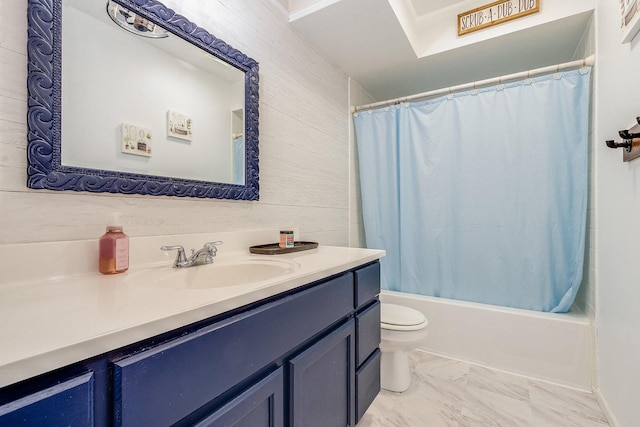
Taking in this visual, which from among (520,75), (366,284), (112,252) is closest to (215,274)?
(112,252)

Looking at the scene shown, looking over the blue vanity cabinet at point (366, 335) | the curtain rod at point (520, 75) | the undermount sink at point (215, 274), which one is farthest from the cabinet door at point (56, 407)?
the curtain rod at point (520, 75)

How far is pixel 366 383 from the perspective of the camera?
1.22 metres

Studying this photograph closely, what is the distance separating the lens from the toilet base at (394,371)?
1.59m

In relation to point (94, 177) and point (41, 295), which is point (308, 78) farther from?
point (41, 295)

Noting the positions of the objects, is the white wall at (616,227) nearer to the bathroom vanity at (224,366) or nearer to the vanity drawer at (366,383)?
the vanity drawer at (366,383)

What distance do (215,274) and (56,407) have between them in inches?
26.8

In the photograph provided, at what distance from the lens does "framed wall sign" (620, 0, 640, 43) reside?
1015 mm

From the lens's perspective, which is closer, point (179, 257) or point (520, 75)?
point (179, 257)

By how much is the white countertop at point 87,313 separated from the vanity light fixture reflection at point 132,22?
803 mm

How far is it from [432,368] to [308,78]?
1.98 metres

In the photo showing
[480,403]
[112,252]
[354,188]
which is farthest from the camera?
[354,188]

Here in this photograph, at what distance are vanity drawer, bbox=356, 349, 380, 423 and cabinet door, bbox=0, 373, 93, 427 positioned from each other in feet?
3.13

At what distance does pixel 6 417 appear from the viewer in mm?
326

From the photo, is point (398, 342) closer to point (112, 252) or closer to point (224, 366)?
point (224, 366)
